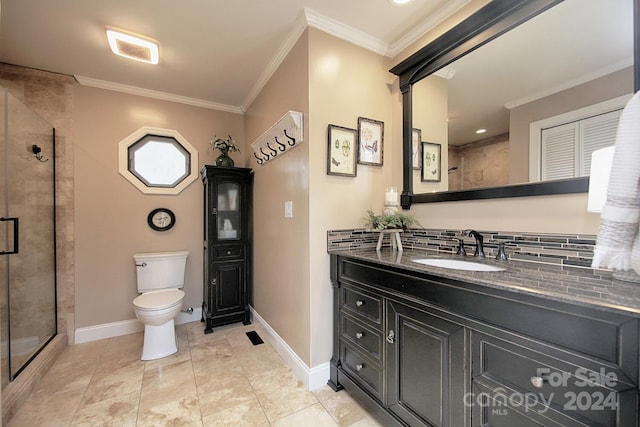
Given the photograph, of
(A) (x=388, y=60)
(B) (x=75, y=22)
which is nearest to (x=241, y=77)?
(B) (x=75, y=22)

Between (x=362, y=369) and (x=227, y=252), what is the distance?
1.77 m

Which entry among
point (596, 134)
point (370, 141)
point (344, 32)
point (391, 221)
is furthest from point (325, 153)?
point (596, 134)

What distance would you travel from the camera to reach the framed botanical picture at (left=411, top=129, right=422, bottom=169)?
6.16 feet

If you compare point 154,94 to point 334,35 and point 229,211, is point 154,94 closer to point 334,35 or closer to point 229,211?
point 229,211

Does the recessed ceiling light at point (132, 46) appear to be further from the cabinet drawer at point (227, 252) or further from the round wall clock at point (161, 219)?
the cabinet drawer at point (227, 252)


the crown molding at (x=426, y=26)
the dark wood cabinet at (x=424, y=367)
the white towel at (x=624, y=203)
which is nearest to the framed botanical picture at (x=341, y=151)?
the crown molding at (x=426, y=26)

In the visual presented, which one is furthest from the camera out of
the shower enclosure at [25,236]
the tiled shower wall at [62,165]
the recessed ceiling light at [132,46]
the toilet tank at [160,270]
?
the toilet tank at [160,270]

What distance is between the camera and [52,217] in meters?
2.32

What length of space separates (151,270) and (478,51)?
3.09 meters

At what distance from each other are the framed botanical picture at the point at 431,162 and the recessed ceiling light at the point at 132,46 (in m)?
2.19

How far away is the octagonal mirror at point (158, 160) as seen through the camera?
2639 millimetres

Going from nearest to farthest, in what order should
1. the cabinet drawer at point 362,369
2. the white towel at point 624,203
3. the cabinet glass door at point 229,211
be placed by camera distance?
the white towel at point 624,203 < the cabinet drawer at point 362,369 < the cabinet glass door at point 229,211

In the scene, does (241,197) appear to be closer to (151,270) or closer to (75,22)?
(151,270)

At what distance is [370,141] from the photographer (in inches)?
77.0
